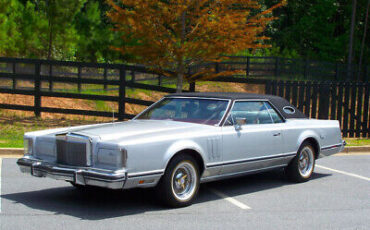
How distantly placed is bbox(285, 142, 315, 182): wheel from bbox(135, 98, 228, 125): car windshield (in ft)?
5.92

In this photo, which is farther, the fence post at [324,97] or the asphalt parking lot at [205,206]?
the fence post at [324,97]

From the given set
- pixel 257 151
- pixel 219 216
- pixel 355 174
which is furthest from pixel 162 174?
pixel 355 174

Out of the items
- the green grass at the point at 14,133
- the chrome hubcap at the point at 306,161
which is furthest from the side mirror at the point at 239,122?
the green grass at the point at 14,133

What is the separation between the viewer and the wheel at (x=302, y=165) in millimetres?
8984

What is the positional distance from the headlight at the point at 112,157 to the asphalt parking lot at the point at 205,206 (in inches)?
26.4

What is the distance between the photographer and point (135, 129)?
714cm

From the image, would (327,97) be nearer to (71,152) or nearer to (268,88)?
(268,88)

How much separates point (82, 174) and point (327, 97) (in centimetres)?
1073

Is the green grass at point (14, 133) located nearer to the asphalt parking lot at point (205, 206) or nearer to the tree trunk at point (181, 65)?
the asphalt parking lot at point (205, 206)

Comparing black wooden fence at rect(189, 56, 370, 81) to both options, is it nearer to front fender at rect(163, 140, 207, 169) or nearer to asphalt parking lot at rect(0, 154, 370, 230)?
asphalt parking lot at rect(0, 154, 370, 230)

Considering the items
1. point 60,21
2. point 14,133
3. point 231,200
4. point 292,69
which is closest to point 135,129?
point 231,200

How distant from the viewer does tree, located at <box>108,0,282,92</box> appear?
14.5 metres

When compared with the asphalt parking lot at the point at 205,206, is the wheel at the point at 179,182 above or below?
above

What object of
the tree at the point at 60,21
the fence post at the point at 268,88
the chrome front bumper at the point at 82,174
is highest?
the tree at the point at 60,21
